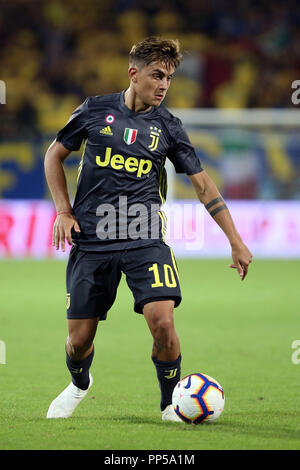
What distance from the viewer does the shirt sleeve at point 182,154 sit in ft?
17.1

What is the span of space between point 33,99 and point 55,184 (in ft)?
55.8

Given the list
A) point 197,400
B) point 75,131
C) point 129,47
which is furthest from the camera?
point 129,47

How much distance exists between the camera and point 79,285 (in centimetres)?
512

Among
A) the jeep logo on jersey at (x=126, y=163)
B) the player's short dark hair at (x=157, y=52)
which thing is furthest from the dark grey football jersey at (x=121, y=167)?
the player's short dark hair at (x=157, y=52)

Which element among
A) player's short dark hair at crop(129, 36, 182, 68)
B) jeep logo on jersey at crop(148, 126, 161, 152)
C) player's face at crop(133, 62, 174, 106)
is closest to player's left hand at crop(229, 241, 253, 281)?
jeep logo on jersey at crop(148, 126, 161, 152)

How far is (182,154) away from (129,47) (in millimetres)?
18829

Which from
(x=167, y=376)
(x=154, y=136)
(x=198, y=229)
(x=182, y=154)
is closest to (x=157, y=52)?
(x=154, y=136)

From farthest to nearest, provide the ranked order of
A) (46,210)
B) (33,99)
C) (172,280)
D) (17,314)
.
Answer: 1. (33,99)
2. (46,210)
3. (17,314)
4. (172,280)

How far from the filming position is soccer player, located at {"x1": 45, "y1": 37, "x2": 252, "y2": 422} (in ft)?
16.6

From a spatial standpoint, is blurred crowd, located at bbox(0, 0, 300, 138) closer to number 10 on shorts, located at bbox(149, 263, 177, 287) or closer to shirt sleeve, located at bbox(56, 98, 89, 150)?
shirt sleeve, located at bbox(56, 98, 89, 150)

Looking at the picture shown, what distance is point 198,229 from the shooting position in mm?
17000

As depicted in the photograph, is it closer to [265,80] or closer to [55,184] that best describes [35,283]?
[55,184]

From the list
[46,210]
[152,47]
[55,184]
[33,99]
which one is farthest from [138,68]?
[33,99]

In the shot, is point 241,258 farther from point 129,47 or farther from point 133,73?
point 129,47
